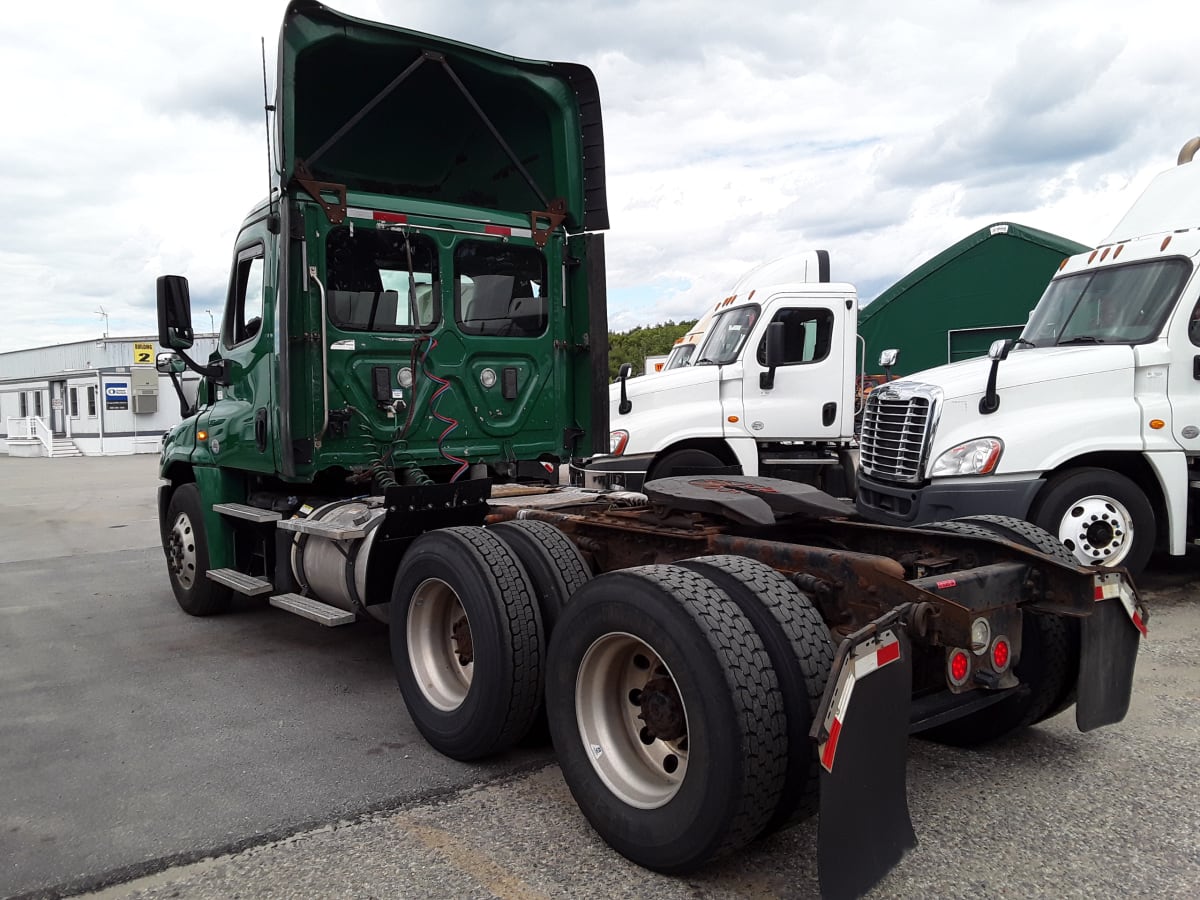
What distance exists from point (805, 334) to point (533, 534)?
20.5ft

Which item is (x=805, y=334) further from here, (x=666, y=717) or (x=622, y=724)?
(x=666, y=717)

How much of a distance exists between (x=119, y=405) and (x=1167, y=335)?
120ft

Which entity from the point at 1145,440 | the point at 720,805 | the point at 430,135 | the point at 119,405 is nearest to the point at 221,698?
the point at 720,805

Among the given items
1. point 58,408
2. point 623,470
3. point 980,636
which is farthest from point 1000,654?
point 58,408

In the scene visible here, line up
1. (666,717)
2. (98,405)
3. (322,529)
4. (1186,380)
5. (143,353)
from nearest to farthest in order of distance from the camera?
1. (666,717)
2. (322,529)
3. (1186,380)
4. (98,405)
5. (143,353)

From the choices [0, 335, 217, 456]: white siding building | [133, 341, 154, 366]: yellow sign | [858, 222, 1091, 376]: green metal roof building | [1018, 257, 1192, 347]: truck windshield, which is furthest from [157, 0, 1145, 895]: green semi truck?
[133, 341, 154, 366]: yellow sign

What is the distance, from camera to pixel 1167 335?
646cm

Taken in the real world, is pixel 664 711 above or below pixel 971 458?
below

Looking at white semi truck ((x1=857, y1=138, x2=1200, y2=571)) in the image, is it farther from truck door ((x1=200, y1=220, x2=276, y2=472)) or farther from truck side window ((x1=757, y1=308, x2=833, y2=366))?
truck door ((x1=200, y1=220, x2=276, y2=472))

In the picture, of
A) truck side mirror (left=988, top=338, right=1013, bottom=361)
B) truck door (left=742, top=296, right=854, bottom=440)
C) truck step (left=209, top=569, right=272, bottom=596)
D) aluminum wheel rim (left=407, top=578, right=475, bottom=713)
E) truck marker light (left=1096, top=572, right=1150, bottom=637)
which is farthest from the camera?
truck door (left=742, top=296, right=854, bottom=440)

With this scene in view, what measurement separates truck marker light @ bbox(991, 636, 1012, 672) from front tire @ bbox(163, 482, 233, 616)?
5.20 meters

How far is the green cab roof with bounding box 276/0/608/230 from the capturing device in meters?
5.28

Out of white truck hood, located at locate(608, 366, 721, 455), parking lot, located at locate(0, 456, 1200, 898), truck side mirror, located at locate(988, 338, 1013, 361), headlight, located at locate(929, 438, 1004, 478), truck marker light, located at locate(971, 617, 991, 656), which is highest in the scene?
truck side mirror, located at locate(988, 338, 1013, 361)

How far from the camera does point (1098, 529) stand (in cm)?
634
